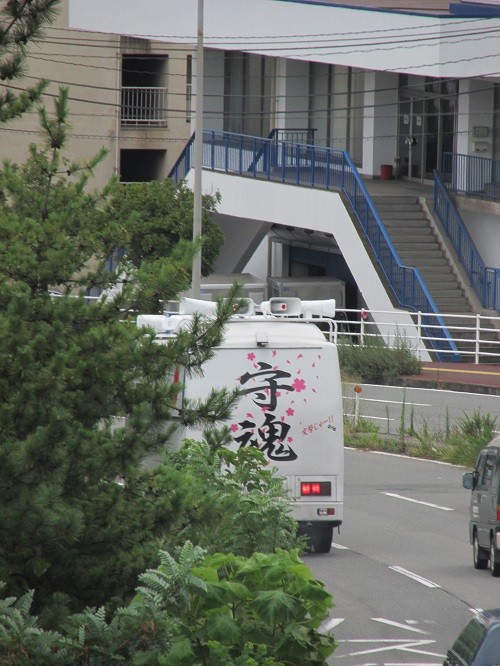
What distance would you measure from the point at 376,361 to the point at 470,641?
952 inches

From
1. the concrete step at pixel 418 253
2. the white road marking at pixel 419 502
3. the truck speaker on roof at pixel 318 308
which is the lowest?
the white road marking at pixel 419 502

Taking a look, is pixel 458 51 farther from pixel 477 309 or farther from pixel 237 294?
pixel 237 294

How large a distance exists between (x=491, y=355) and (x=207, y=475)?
79.5 feet

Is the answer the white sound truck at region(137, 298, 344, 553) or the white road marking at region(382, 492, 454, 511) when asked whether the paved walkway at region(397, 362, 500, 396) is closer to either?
the white road marking at region(382, 492, 454, 511)

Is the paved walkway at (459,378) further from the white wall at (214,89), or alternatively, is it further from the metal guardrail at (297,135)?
the white wall at (214,89)

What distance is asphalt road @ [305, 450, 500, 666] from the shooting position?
1204cm

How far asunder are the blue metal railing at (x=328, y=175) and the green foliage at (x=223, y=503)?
2207 cm

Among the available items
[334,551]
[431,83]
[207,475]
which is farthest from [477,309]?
[207,475]

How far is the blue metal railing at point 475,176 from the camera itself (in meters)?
38.8

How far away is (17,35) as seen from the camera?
8938mm

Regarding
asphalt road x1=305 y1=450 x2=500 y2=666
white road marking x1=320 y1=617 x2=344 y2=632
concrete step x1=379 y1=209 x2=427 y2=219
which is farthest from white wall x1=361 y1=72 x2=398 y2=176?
white road marking x1=320 y1=617 x2=344 y2=632

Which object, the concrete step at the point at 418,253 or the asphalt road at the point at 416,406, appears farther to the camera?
the concrete step at the point at 418,253

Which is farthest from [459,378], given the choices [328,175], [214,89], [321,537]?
[214,89]

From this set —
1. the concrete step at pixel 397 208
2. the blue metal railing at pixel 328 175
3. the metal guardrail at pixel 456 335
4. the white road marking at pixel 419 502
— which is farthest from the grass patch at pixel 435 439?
the concrete step at pixel 397 208
